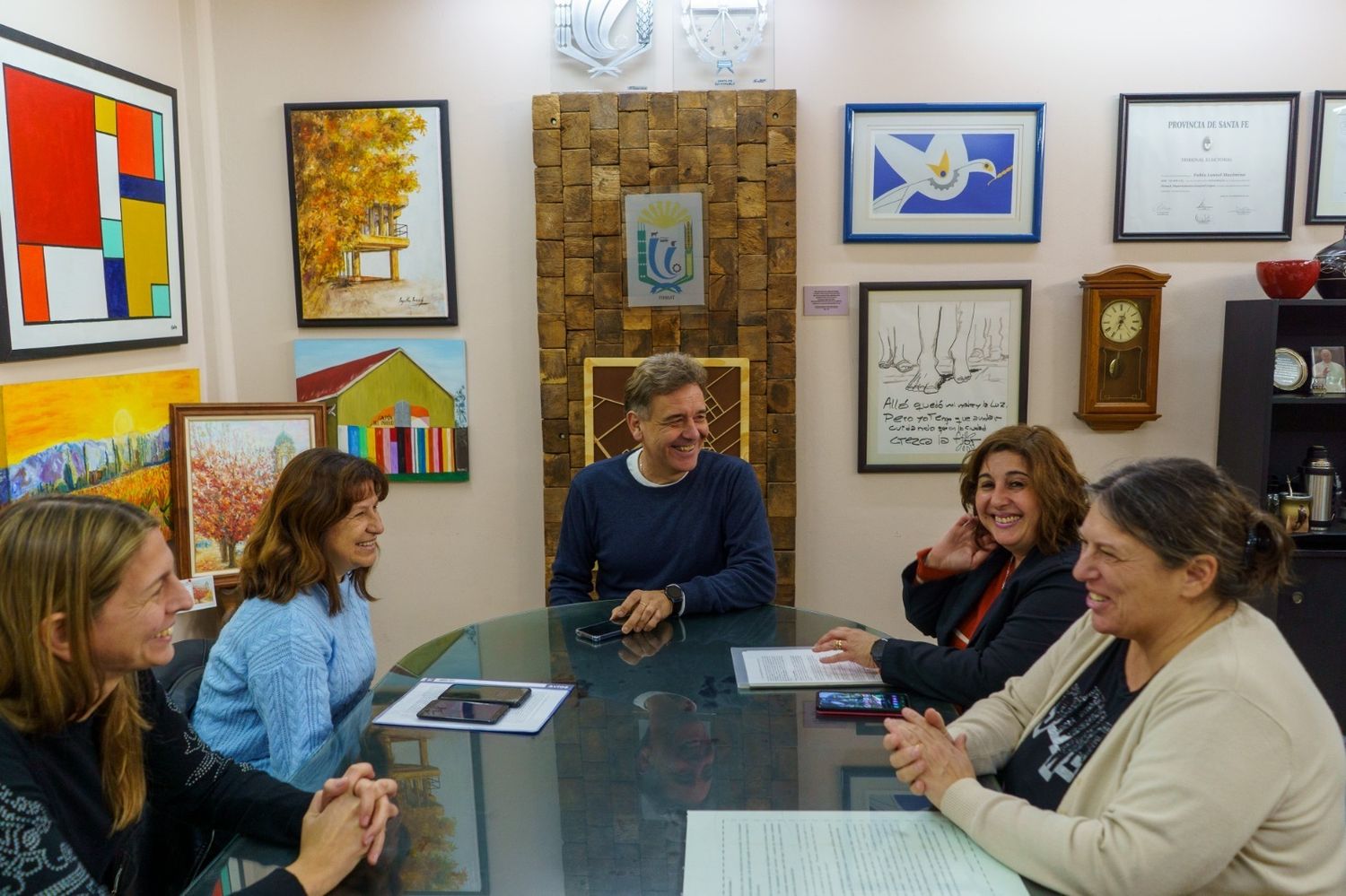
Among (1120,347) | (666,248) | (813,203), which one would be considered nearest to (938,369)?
(1120,347)

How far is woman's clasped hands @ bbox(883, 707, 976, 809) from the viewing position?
145cm

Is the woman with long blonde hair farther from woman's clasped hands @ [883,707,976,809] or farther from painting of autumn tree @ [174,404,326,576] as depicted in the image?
painting of autumn tree @ [174,404,326,576]

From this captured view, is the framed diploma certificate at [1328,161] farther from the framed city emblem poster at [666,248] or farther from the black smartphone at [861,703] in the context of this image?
the black smartphone at [861,703]

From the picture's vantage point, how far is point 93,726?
1.34 meters

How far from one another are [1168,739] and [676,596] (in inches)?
53.3

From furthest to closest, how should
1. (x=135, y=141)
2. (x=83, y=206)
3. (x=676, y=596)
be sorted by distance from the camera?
(x=135, y=141), (x=83, y=206), (x=676, y=596)

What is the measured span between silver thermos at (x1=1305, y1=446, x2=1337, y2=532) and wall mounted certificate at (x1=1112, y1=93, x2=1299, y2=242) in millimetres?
787

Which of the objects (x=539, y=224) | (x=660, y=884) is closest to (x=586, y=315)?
(x=539, y=224)

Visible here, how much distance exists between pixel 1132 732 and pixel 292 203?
319cm

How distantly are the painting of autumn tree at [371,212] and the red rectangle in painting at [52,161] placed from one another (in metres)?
0.76

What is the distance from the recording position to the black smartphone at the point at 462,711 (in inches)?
70.9

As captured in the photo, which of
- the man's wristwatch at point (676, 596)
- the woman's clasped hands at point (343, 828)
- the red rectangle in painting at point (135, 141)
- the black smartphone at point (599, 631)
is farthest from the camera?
the red rectangle in painting at point (135, 141)

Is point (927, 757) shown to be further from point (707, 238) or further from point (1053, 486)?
point (707, 238)

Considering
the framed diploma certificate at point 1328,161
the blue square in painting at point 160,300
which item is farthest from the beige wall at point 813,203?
the blue square in painting at point 160,300
